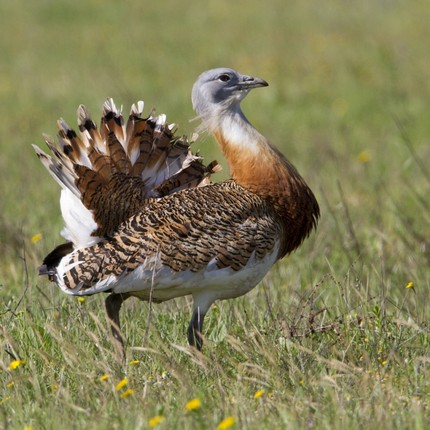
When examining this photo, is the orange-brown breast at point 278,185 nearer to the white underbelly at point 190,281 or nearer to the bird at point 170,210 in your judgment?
the bird at point 170,210

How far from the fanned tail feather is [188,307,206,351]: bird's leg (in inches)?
19.8

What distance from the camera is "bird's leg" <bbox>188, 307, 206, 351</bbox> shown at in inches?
165

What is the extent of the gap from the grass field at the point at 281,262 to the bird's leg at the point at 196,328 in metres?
0.12

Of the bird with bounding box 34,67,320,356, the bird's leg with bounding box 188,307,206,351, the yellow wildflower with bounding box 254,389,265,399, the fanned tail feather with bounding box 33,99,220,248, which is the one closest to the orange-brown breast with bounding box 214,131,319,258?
the bird with bounding box 34,67,320,356

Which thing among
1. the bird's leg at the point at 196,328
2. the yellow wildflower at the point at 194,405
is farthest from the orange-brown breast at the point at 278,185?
the yellow wildflower at the point at 194,405

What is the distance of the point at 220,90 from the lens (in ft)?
15.2

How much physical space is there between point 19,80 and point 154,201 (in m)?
8.12

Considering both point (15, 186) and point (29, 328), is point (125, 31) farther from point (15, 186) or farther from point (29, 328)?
point (29, 328)

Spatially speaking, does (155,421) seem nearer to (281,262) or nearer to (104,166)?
(104,166)

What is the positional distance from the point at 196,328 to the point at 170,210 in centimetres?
51

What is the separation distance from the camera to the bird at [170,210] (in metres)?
4.15

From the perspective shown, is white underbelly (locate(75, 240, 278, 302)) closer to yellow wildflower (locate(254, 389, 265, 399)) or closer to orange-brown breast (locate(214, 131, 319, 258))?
orange-brown breast (locate(214, 131, 319, 258))

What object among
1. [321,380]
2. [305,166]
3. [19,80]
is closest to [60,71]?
[19,80]

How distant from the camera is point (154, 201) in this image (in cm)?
438
